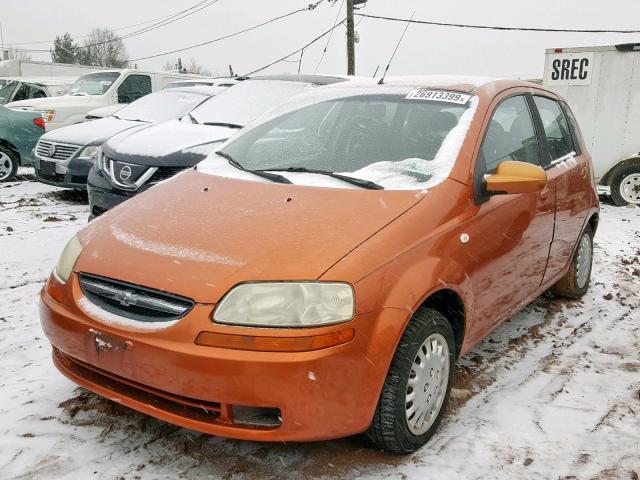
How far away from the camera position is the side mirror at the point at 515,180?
9.83 ft

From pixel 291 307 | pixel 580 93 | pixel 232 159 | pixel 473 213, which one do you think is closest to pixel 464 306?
pixel 473 213

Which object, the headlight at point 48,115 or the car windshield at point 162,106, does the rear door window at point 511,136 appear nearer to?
the car windshield at point 162,106

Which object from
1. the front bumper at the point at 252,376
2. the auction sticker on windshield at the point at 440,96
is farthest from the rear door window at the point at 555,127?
the front bumper at the point at 252,376

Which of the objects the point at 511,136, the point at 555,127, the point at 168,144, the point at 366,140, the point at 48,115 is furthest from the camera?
the point at 48,115

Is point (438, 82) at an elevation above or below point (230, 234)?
above

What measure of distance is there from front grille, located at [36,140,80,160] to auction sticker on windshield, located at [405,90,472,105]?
5575 millimetres

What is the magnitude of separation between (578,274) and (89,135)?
6.17 metres

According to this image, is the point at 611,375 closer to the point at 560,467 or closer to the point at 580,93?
the point at 560,467

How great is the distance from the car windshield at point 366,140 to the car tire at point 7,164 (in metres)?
7.18

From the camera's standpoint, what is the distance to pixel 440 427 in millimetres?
2934

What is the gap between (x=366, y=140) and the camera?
3.40 meters

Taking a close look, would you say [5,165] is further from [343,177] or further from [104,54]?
[104,54]

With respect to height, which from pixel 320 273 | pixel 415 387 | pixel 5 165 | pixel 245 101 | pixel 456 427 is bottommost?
pixel 456 427

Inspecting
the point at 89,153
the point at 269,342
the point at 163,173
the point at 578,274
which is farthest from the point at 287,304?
the point at 89,153
